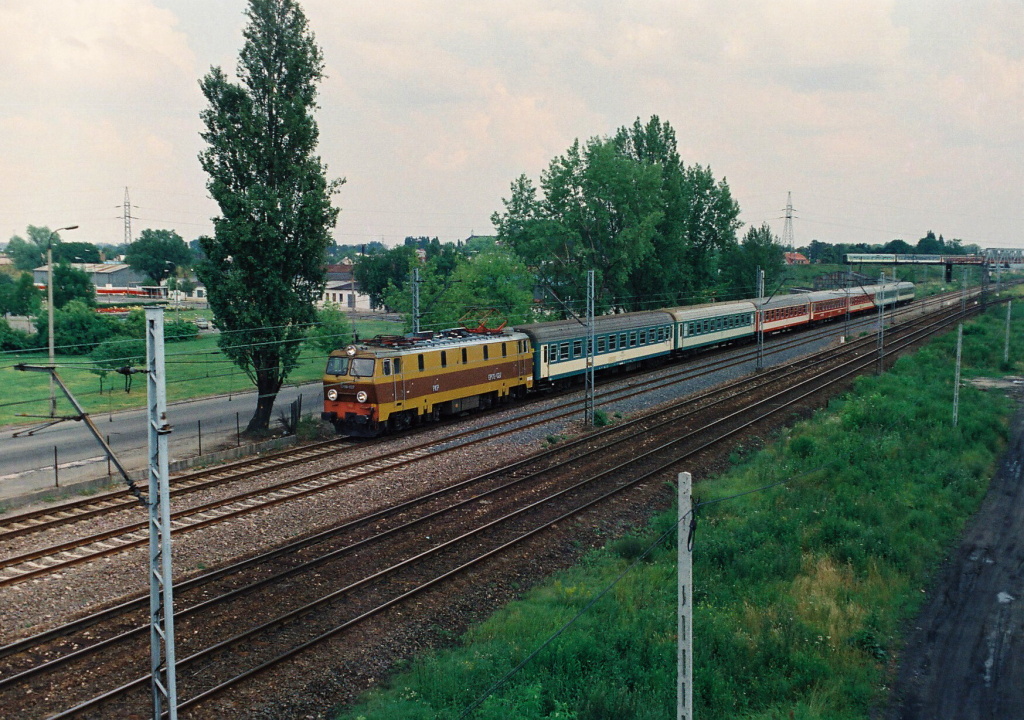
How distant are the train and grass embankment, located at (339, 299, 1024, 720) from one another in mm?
11282

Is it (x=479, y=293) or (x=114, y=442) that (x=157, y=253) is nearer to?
(x=479, y=293)

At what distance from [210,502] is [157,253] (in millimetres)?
119315

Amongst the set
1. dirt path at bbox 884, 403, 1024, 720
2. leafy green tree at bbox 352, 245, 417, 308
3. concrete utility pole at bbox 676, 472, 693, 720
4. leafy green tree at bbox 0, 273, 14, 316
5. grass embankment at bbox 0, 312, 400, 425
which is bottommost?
dirt path at bbox 884, 403, 1024, 720

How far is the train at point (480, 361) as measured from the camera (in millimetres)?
28688

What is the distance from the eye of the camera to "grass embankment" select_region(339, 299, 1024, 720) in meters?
12.1

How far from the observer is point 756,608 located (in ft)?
49.7

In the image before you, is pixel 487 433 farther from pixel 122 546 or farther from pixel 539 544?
pixel 122 546

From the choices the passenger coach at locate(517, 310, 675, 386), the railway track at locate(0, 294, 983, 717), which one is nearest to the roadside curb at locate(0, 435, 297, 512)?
the railway track at locate(0, 294, 983, 717)

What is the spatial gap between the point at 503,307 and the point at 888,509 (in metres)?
33.8

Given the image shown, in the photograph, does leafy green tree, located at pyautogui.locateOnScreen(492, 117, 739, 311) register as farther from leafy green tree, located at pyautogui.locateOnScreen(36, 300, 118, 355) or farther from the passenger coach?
leafy green tree, located at pyautogui.locateOnScreen(36, 300, 118, 355)

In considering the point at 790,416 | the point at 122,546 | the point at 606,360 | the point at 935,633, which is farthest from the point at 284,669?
the point at 606,360

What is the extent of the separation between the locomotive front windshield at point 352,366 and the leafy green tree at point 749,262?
57.8 meters

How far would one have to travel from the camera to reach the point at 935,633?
15172mm

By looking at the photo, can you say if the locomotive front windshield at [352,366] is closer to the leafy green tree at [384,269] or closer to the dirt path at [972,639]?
the dirt path at [972,639]
